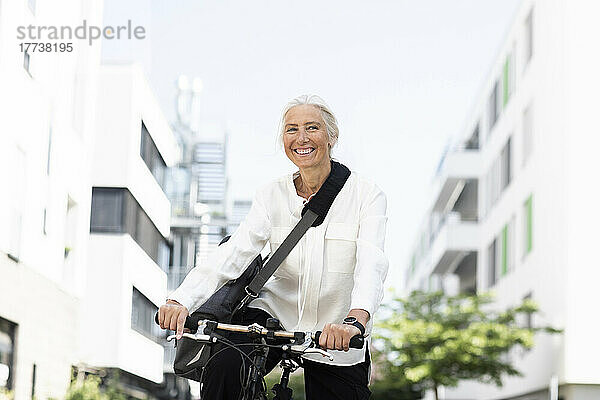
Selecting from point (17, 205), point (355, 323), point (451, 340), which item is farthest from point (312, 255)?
point (451, 340)

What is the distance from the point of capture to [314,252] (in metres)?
3.44

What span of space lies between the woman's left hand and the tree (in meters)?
16.4

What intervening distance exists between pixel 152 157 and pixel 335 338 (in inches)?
355

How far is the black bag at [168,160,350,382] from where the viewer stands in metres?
3.26

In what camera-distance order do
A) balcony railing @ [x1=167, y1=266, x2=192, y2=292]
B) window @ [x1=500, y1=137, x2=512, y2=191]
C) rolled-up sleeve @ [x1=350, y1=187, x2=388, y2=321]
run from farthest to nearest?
window @ [x1=500, y1=137, x2=512, y2=191] → balcony railing @ [x1=167, y1=266, x2=192, y2=292] → rolled-up sleeve @ [x1=350, y1=187, x2=388, y2=321]

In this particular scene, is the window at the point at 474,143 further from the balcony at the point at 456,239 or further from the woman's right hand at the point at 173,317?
the woman's right hand at the point at 173,317

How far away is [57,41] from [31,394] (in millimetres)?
2723

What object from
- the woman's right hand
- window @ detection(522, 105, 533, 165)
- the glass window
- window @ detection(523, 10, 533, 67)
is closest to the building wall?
the glass window

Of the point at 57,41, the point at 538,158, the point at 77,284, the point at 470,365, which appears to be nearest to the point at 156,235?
the point at 77,284

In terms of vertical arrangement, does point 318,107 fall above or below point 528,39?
below

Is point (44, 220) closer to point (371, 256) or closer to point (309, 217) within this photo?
point (309, 217)

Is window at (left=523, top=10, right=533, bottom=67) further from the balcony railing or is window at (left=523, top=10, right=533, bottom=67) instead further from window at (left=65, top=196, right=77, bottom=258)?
window at (left=65, top=196, right=77, bottom=258)

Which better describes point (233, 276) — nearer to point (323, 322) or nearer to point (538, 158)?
point (323, 322)

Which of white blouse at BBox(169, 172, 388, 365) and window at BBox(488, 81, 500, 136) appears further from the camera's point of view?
window at BBox(488, 81, 500, 136)
